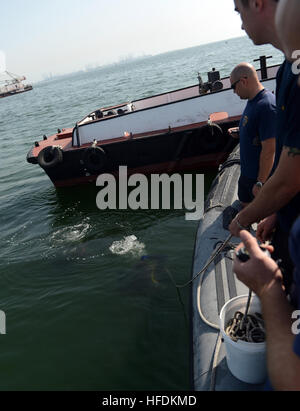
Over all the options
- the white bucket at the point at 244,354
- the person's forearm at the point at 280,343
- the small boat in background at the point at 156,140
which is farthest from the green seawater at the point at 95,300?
the person's forearm at the point at 280,343

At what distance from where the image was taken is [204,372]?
257cm

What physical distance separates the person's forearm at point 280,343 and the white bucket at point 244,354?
2.29 feet

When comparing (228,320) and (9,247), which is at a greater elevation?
(228,320)

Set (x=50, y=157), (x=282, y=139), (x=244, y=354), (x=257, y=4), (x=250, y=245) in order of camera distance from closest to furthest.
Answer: (x=250, y=245), (x=257, y=4), (x=282, y=139), (x=244, y=354), (x=50, y=157)

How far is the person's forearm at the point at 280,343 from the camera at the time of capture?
3.77ft

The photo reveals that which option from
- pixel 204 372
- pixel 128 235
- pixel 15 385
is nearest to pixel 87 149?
pixel 128 235

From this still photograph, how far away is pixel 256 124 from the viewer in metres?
3.28

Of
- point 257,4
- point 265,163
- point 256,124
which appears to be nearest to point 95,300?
point 265,163

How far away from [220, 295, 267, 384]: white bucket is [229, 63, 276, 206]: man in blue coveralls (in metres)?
1.50

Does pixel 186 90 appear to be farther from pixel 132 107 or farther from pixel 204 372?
pixel 204 372

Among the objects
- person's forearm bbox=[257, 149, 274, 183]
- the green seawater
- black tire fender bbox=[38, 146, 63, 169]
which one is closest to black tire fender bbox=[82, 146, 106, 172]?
black tire fender bbox=[38, 146, 63, 169]

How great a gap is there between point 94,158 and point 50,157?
4.27ft

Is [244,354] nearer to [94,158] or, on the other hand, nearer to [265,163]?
[265,163]

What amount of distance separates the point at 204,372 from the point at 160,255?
10.6 ft
